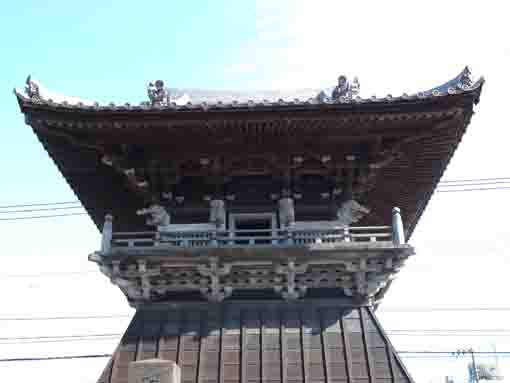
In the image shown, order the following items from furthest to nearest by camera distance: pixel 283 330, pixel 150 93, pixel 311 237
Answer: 1. pixel 150 93
2. pixel 311 237
3. pixel 283 330

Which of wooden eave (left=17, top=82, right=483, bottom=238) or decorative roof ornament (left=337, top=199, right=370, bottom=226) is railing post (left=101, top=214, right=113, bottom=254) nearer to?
wooden eave (left=17, top=82, right=483, bottom=238)

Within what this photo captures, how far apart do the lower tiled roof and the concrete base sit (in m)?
0.48

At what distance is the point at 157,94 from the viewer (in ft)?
47.5

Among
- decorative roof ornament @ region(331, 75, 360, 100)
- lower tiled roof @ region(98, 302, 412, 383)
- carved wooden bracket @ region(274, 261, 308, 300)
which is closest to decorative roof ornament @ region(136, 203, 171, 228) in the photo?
lower tiled roof @ region(98, 302, 412, 383)

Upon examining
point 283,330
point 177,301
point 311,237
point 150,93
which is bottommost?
point 283,330

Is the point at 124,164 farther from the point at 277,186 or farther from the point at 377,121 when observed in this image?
the point at 377,121

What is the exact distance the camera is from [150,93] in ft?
48.2

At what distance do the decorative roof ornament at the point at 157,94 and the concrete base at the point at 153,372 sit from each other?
604 centimetres

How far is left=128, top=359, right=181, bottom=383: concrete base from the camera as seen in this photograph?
36.9ft

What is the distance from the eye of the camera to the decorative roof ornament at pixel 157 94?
14.1 metres

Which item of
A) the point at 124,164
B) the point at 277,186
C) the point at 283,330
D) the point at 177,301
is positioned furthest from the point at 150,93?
the point at 283,330

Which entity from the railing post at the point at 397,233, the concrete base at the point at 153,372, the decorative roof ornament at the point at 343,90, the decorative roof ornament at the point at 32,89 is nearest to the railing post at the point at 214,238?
the concrete base at the point at 153,372

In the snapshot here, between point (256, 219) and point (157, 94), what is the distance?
162 inches

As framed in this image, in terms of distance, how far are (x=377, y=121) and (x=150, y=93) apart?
5.83 metres
